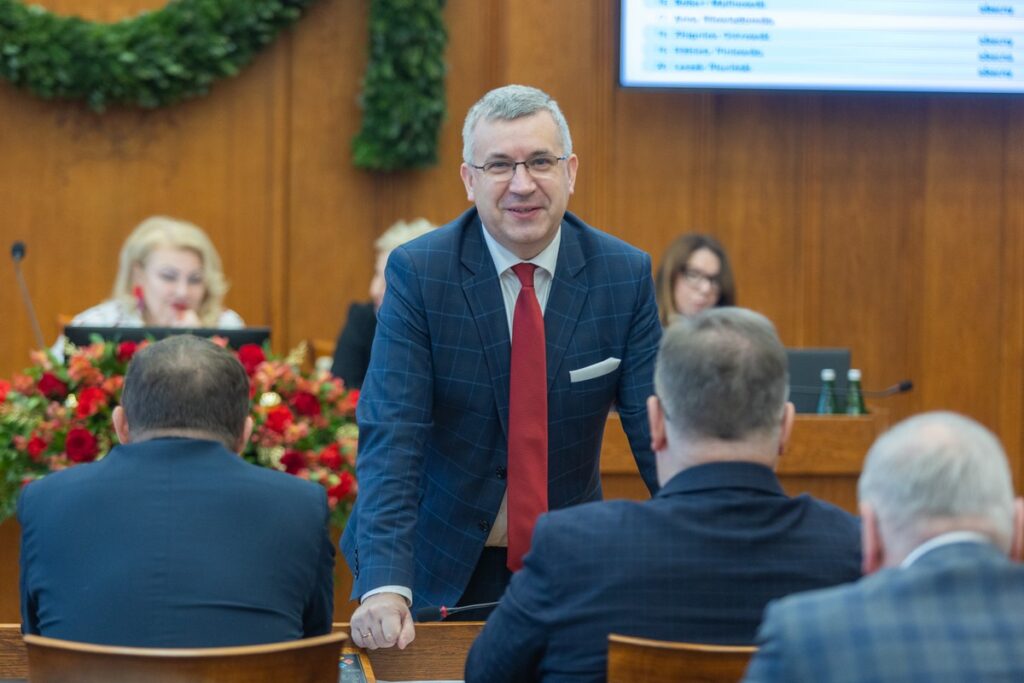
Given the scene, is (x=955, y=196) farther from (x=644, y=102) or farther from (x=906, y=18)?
(x=644, y=102)

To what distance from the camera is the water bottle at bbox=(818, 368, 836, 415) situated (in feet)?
14.9

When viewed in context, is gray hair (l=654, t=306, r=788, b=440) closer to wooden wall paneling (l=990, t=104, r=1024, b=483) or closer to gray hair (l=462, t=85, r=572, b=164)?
gray hair (l=462, t=85, r=572, b=164)

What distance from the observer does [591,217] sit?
232 inches

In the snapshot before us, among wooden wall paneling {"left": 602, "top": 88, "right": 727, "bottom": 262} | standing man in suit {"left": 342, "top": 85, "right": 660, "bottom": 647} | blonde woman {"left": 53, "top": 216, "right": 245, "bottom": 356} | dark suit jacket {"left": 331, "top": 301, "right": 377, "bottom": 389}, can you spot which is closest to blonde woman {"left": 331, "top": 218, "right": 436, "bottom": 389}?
dark suit jacket {"left": 331, "top": 301, "right": 377, "bottom": 389}

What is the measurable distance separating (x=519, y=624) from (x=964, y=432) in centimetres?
61

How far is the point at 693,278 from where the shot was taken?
5137 millimetres

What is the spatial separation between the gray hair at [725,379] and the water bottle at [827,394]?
2.89 meters

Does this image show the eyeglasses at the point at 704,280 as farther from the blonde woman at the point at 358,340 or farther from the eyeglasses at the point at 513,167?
the eyeglasses at the point at 513,167

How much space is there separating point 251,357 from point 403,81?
2.29m

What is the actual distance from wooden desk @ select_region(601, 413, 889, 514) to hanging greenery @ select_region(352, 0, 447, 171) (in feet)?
5.77

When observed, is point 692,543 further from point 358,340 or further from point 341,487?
point 358,340

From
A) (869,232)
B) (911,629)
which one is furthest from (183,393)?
(869,232)

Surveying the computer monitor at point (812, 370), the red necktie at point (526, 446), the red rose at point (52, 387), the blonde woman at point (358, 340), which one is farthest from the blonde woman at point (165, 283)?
the red necktie at point (526, 446)

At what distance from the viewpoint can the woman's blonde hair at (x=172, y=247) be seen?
4.96 metres
